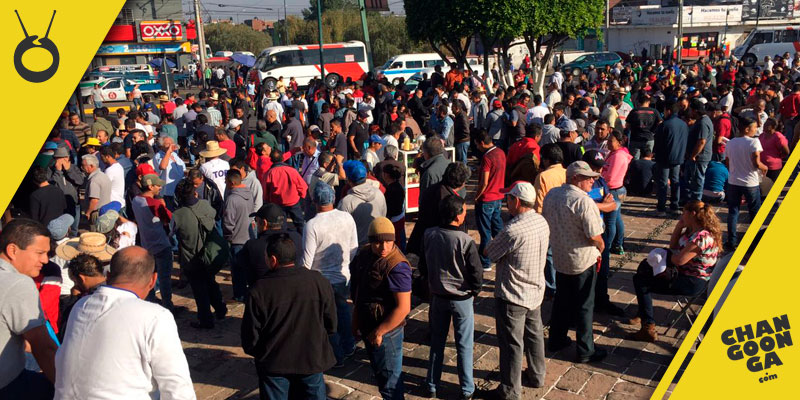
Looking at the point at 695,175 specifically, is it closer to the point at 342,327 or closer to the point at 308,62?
the point at 342,327

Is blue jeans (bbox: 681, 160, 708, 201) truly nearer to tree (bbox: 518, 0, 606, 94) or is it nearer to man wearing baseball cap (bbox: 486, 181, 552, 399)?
man wearing baseball cap (bbox: 486, 181, 552, 399)

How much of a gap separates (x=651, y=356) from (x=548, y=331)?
974 millimetres

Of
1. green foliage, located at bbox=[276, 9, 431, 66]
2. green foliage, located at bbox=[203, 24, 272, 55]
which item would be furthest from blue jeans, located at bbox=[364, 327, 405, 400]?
green foliage, located at bbox=[203, 24, 272, 55]

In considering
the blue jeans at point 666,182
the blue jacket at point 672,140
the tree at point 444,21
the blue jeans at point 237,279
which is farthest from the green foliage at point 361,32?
the blue jeans at point 237,279

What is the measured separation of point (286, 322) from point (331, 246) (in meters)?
1.47

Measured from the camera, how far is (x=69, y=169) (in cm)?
934

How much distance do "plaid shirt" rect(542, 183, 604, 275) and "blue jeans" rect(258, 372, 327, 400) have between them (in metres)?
2.33

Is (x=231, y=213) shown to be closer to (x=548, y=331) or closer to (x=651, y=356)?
(x=548, y=331)

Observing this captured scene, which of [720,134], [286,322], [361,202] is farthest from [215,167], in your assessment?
[720,134]

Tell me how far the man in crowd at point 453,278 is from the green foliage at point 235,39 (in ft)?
212

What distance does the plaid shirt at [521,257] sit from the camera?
494 cm

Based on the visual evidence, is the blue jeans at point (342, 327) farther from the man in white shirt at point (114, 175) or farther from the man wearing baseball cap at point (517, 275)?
the man in white shirt at point (114, 175)

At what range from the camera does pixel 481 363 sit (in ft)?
19.2

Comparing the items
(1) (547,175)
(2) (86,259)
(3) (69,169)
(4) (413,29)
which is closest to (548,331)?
(1) (547,175)
